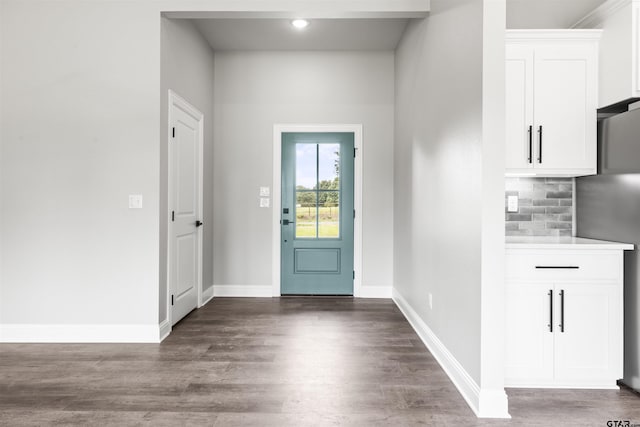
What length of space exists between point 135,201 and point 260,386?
6.16ft

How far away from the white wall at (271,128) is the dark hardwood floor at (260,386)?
1.39 meters

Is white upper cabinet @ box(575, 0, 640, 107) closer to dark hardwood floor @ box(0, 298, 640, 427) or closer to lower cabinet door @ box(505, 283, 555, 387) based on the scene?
lower cabinet door @ box(505, 283, 555, 387)

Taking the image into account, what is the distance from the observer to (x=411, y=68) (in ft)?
12.8

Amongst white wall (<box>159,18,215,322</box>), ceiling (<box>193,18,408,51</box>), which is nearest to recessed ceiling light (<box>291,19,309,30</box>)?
ceiling (<box>193,18,408,51</box>)

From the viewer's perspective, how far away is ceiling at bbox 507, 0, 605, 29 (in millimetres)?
2963

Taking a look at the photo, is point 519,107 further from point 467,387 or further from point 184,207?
point 184,207

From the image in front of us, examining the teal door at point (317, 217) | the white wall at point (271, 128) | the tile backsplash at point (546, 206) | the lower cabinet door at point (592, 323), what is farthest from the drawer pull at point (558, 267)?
the teal door at point (317, 217)

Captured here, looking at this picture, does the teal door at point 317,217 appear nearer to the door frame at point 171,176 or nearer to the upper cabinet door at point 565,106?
the door frame at point 171,176

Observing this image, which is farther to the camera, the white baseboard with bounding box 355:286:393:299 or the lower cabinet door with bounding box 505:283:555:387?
the white baseboard with bounding box 355:286:393:299

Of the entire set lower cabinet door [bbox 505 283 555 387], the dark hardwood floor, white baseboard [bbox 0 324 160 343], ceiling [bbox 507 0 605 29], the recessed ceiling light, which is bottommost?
the dark hardwood floor

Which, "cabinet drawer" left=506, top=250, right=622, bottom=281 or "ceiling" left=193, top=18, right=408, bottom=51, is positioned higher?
"ceiling" left=193, top=18, right=408, bottom=51

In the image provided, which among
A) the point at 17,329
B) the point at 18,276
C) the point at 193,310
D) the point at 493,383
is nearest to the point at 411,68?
the point at 493,383

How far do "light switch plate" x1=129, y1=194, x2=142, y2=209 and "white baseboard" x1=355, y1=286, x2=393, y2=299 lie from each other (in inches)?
110

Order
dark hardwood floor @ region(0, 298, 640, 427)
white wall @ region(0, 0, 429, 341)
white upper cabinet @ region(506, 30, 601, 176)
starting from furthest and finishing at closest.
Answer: white wall @ region(0, 0, 429, 341), white upper cabinet @ region(506, 30, 601, 176), dark hardwood floor @ region(0, 298, 640, 427)
